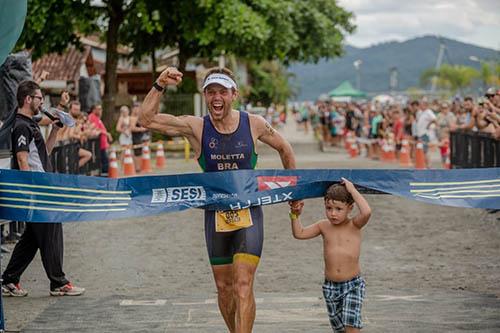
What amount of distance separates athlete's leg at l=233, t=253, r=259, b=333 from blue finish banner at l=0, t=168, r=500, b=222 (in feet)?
1.98

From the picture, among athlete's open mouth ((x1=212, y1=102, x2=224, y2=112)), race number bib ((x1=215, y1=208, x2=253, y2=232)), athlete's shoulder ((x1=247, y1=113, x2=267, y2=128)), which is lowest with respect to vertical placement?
race number bib ((x1=215, y1=208, x2=253, y2=232))

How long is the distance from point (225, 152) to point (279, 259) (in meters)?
5.21

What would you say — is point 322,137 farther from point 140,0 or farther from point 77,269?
point 77,269

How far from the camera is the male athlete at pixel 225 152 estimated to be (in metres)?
7.25

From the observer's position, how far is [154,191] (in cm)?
787

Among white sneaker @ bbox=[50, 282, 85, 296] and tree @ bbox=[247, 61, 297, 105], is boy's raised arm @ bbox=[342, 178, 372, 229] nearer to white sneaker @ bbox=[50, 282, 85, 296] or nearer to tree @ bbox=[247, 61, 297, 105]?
white sneaker @ bbox=[50, 282, 85, 296]

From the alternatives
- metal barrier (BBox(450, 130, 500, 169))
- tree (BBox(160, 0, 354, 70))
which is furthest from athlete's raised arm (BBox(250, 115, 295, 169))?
tree (BBox(160, 0, 354, 70))

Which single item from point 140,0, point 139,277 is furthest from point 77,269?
→ point 140,0

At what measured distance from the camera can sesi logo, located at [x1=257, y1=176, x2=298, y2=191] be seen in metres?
7.64

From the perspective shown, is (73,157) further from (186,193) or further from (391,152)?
(391,152)

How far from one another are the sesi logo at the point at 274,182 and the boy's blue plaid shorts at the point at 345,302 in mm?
915

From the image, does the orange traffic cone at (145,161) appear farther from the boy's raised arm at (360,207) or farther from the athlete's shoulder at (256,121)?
the boy's raised arm at (360,207)

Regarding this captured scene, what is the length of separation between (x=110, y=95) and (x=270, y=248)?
2378 centimetres

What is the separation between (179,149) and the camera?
128 ft
